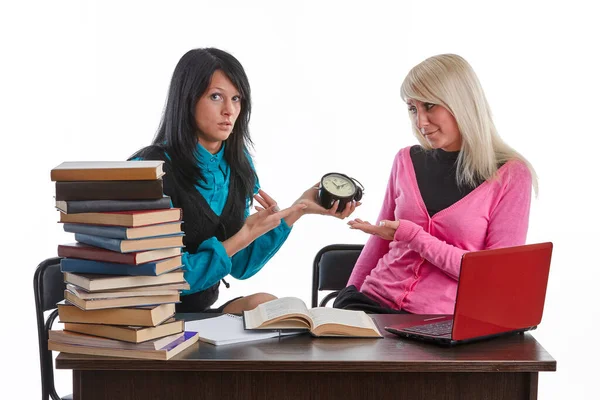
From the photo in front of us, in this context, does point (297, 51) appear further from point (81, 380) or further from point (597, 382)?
point (81, 380)

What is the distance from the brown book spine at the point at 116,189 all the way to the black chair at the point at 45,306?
71cm

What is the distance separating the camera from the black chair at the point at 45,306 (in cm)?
248

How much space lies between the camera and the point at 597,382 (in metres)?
3.88

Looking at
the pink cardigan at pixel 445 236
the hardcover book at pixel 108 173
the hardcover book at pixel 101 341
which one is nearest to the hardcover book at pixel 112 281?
the hardcover book at pixel 101 341

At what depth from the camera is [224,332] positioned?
206 cm

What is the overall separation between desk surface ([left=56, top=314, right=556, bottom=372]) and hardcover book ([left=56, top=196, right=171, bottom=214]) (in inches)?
12.9

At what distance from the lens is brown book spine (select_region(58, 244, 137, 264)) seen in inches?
72.2

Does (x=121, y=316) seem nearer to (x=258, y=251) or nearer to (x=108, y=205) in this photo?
(x=108, y=205)

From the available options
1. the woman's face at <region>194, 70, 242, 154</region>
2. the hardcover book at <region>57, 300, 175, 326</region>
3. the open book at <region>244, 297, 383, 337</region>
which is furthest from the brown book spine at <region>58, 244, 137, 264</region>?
the woman's face at <region>194, 70, 242, 154</region>

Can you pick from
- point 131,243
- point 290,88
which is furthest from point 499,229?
point 290,88

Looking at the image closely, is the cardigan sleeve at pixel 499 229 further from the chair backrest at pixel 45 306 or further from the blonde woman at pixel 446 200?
the chair backrest at pixel 45 306

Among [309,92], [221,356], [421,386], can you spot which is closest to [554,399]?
[309,92]

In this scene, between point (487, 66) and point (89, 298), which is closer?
point (89, 298)

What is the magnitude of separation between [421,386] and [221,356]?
0.47m
